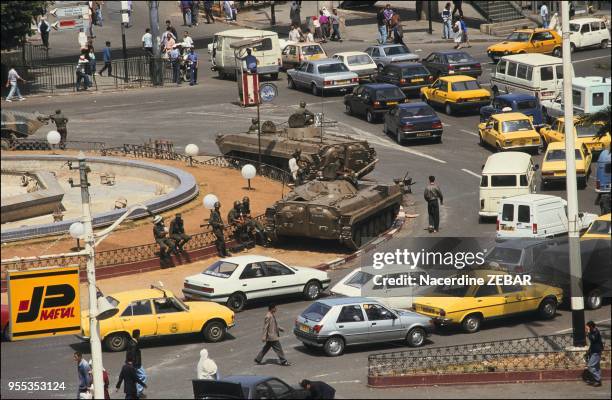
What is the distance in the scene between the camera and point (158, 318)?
30438 mm

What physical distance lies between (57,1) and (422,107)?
2938cm

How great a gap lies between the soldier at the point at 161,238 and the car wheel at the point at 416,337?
9107 millimetres

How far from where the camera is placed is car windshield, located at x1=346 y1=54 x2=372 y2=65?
6069cm

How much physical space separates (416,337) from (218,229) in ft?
30.6

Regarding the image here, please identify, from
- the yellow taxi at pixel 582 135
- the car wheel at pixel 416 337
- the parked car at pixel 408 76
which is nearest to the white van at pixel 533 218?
the yellow taxi at pixel 582 135

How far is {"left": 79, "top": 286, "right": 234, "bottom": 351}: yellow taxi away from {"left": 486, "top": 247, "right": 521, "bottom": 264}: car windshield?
6.56 metres

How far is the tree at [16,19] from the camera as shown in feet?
180

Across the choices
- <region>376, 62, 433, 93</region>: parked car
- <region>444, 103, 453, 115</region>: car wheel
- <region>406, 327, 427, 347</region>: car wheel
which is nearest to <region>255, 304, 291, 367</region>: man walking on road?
<region>406, 327, 427, 347</region>: car wheel

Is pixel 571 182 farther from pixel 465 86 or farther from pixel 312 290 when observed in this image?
pixel 465 86

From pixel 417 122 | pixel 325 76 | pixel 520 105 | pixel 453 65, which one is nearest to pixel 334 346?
pixel 417 122

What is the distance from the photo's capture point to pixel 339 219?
37.8 meters

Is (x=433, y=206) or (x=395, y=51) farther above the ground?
(x=395, y=51)

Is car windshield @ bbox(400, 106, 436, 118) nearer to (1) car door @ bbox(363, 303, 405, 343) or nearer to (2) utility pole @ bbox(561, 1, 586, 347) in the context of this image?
(1) car door @ bbox(363, 303, 405, 343)

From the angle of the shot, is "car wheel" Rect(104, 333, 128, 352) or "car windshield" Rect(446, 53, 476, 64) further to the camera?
"car windshield" Rect(446, 53, 476, 64)
